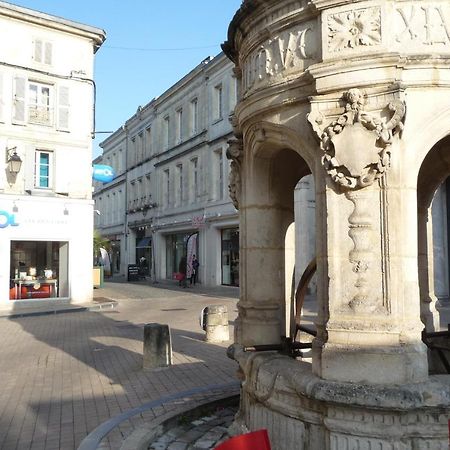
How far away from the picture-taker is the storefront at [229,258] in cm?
2586

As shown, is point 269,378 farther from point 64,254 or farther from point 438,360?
point 64,254

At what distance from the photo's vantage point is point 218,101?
27.6 metres

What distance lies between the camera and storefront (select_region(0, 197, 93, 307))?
1866cm

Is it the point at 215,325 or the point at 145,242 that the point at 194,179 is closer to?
the point at 145,242

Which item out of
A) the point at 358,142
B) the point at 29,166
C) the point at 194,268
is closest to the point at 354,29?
the point at 358,142

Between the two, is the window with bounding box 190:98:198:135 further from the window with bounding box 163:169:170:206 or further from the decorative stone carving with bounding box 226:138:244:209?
the decorative stone carving with bounding box 226:138:244:209

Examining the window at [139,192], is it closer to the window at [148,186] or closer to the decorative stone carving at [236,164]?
the window at [148,186]

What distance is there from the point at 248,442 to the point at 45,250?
1897cm

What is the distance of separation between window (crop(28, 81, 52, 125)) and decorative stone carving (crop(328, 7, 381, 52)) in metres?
17.6

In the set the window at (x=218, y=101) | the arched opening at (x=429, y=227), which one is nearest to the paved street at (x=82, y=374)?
the arched opening at (x=429, y=227)

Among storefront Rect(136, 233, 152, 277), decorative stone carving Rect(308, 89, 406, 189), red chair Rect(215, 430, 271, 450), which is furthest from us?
storefront Rect(136, 233, 152, 277)

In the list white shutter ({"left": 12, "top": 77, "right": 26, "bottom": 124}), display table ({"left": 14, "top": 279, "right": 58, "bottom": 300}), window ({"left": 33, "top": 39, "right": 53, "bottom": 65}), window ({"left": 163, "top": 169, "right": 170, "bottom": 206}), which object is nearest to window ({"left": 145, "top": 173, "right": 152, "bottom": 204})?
window ({"left": 163, "top": 169, "right": 170, "bottom": 206})

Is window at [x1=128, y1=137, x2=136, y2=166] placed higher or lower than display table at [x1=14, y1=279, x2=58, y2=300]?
higher

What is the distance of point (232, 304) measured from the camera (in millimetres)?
18734
